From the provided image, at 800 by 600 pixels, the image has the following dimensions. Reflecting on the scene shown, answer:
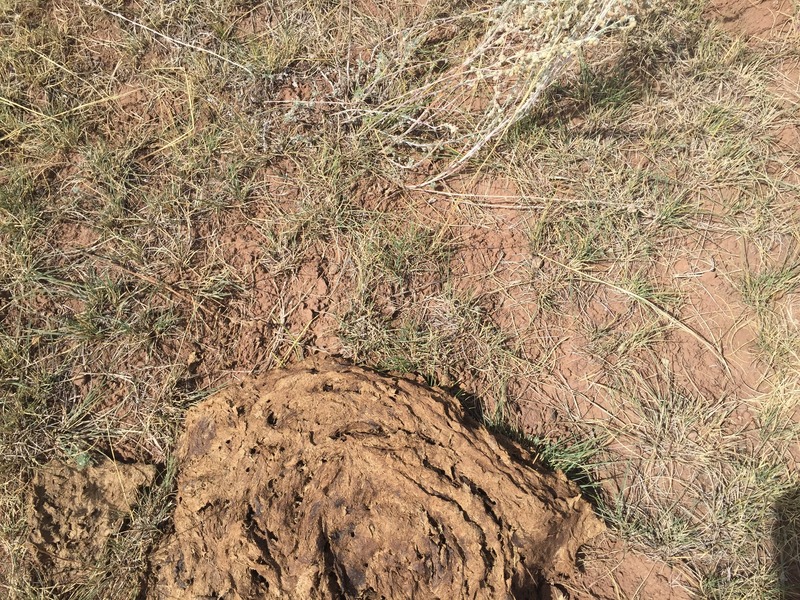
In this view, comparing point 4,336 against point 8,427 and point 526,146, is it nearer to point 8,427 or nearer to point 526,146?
point 8,427

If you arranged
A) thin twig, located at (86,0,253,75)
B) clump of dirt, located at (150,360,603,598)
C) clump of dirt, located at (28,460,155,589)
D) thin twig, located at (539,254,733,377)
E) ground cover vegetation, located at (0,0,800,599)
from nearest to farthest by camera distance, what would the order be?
clump of dirt, located at (150,360,603,598)
clump of dirt, located at (28,460,155,589)
ground cover vegetation, located at (0,0,800,599)
thin twig, located at (539,254,733,377)
thin twig, located at (86,0,253,75)

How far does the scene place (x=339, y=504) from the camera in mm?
1690

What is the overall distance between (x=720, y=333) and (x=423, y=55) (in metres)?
1.75

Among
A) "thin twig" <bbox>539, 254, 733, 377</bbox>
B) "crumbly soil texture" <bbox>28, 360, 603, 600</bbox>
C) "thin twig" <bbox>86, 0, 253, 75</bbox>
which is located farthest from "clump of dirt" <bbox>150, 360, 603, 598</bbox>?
"thin twig" <bbox>86, 0, 253, 75</bbox>

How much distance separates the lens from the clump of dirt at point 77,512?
6.09 feet

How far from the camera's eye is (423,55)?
2.58 meters

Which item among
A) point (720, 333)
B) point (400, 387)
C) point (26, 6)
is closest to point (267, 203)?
point (400, 387)

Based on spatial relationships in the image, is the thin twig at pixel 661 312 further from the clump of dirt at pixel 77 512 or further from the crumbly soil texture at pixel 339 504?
the clump of dirt at pixel 77 512

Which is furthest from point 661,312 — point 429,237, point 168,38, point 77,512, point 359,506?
point 168,38

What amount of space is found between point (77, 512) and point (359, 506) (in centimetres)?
99

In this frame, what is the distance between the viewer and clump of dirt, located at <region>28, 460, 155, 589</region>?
186cm

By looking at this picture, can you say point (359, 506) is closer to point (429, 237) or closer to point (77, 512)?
point (77, 512)

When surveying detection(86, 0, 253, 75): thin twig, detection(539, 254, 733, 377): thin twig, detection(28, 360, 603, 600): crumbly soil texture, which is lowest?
detection(28, 360, 603, 600): crumbly soil texture

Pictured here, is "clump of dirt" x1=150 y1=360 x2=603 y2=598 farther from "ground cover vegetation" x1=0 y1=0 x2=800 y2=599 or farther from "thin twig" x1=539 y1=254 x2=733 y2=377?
"thin twig" x1=539 y1=254 x2=733 y2=377
